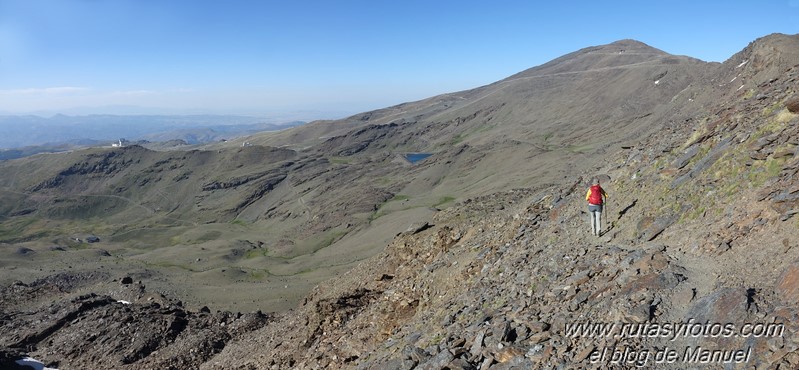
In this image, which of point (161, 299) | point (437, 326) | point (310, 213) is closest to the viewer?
point (437, 326)

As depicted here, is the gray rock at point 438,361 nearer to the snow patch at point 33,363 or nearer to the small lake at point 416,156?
the snow patch at point 33,363

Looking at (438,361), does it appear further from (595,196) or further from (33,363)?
(33,363)

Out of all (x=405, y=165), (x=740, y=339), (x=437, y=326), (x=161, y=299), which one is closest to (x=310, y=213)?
(x=405, y=165)

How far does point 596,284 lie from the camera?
10.4m

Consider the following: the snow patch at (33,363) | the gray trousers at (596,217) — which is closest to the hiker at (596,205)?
the gray trousers at (596,217)

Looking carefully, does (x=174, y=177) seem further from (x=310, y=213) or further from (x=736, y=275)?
(x=736, y=275)

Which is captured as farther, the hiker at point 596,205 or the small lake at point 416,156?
the small lake at point 416,156

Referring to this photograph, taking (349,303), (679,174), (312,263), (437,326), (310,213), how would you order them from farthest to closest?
(310,213) < (312,263) < (349,303) < (679,174) < (437,326)

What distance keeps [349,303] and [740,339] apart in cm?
1410

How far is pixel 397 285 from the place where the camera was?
18.1m

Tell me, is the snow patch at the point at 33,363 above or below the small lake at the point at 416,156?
below

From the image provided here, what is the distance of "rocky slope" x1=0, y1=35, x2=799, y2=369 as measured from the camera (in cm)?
800

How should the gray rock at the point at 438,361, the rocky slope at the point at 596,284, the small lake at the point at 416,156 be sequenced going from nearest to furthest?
the rocky slope at the point at 596,284 < the gray rock at the point at 438,361 < the small lake at the point at 416,156

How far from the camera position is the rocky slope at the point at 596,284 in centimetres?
800
